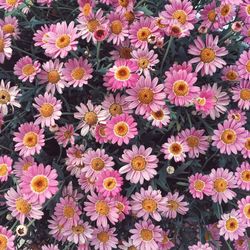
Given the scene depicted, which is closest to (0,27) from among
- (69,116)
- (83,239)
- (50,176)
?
(69,116)

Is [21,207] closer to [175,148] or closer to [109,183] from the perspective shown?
[109,183]

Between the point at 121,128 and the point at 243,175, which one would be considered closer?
the point at 121,128

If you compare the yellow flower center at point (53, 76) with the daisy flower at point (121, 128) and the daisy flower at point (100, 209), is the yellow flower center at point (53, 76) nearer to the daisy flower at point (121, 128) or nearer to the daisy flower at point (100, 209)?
the daisy flower at point (121, 128)

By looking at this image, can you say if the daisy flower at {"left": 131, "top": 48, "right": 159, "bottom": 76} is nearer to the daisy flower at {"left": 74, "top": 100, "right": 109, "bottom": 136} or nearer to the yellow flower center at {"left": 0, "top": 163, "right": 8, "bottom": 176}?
the daisy flower at {"left": 74, "top": 100, "right": 109, "bottom": 136}

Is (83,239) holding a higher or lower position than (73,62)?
lower

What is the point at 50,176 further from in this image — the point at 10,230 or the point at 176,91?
the point at 176,91

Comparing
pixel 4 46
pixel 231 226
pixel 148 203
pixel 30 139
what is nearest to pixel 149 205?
pixel 148 203

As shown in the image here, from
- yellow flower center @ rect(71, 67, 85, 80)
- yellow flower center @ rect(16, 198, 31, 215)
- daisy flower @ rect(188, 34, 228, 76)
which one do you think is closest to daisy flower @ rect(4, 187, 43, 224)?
yellow flower center @ rect(16, 198, 31, 215)
